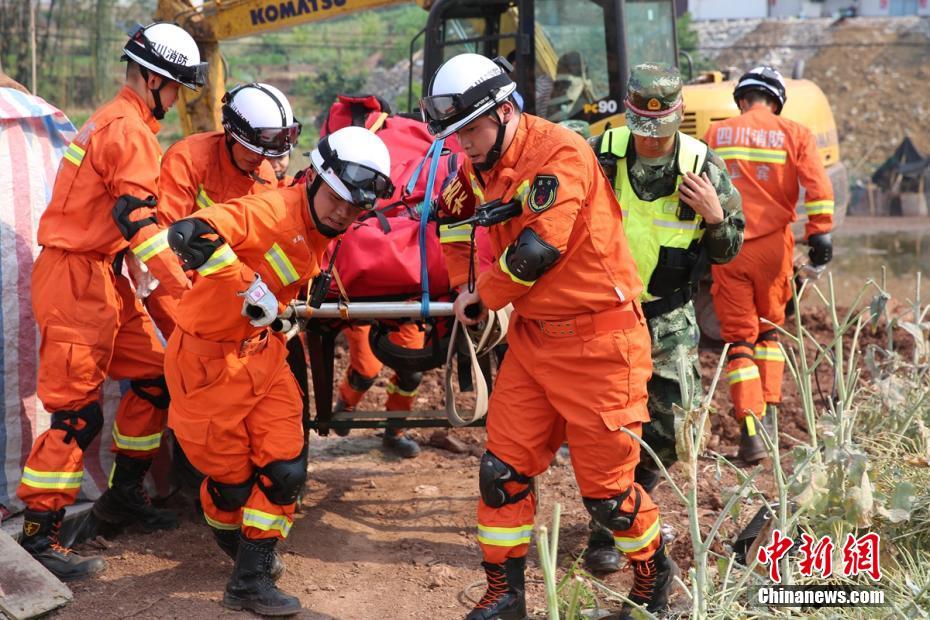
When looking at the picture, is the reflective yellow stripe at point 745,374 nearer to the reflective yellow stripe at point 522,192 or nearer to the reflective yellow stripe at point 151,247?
the reflective yellow stripe at point 522,192

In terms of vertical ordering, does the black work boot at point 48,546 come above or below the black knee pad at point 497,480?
below

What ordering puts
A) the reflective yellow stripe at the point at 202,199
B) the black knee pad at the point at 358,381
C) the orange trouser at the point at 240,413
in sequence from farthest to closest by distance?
the black knee pad at the point at 358,381, the reflective yellow stripe at the point at 202,199, the orange trouser at the point at 240,413

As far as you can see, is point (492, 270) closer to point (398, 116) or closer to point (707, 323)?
point (398, 116)

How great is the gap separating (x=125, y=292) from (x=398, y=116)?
65.5 inches

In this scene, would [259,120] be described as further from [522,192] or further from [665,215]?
[665,215]

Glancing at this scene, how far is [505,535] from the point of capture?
154 inches

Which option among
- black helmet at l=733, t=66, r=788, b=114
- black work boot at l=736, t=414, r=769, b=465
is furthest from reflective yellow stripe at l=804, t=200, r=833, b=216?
black work boot at l=736, t=414, r=769, b=465

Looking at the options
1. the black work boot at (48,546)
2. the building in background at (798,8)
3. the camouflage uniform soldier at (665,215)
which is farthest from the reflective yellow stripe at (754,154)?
the building in background at (798,8)

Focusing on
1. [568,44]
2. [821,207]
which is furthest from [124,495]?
[568,44]

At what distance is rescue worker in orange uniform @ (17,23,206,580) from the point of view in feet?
14.7

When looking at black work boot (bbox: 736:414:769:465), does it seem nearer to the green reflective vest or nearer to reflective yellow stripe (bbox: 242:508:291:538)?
the green reflective vest

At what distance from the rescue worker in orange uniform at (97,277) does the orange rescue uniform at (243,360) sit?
46cm

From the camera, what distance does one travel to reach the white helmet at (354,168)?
3.94 metres

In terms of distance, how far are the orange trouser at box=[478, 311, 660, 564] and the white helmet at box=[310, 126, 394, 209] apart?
70 cm
